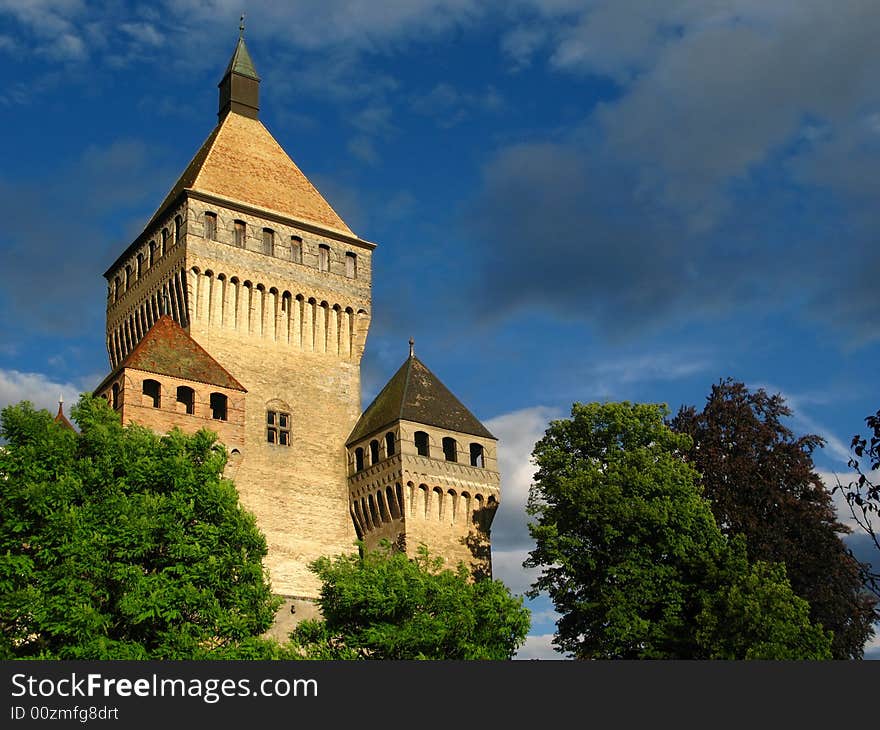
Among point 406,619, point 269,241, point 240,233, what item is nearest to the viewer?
point 406,619

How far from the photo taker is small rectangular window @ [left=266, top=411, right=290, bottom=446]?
44.8 m

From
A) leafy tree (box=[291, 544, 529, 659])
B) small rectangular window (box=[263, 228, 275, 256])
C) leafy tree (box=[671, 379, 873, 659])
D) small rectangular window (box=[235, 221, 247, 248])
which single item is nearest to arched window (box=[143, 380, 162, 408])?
small rectangular window (box=[235, 221, 247, 248])

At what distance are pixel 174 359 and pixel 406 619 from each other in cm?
1451

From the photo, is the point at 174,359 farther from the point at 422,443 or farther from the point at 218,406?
the point at 422,443

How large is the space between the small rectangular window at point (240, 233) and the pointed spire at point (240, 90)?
32.8 feet

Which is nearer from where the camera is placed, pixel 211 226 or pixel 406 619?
pixel 406 619

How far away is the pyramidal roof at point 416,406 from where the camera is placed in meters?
45.7

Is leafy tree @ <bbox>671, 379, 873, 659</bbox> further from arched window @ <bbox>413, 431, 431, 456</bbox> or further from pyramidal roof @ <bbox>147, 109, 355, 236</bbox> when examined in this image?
pyramidal roof @ <bbox>147, 109, 355, 236</bbox>

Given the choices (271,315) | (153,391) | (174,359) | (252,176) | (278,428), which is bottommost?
(278,428)

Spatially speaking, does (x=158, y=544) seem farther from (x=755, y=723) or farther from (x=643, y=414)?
(x=643, y=414)

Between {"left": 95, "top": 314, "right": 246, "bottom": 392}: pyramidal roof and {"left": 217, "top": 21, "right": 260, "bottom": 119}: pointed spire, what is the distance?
51.7ft

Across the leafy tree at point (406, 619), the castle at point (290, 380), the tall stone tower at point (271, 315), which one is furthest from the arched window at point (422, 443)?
the leafy tree at point (406, 619)

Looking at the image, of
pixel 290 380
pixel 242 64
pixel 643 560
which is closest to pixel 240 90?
pixel 242 64

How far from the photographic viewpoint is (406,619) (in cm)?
3195
